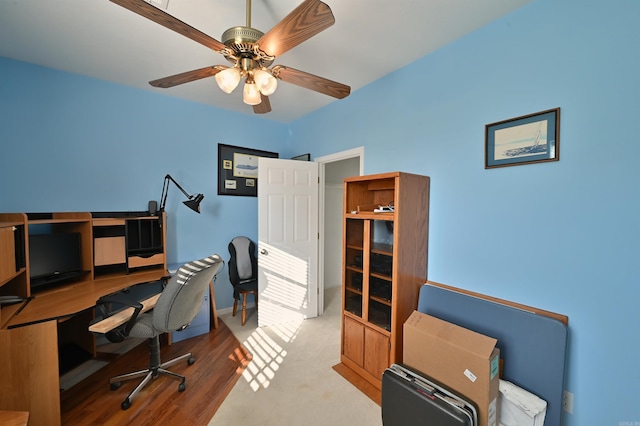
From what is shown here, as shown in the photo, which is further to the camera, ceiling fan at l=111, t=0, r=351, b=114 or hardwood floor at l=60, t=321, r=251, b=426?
hardwood floor at l=60, t=321, r=251, b=426

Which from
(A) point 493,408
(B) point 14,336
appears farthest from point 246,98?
(A) point 493,408

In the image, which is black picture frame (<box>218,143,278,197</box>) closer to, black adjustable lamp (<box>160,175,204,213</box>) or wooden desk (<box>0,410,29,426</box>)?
black adjustable lamp (<box>160,175,204,213</box>)

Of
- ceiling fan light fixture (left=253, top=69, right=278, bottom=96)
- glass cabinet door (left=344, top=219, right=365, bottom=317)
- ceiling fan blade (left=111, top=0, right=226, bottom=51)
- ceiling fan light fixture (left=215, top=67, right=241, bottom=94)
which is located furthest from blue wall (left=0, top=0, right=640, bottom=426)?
ceiling fan blade (left=111, top=0, right=226, bottom=51)

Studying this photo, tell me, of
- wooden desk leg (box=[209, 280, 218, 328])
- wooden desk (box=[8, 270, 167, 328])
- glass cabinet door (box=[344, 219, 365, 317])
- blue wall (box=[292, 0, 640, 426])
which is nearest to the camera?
blue wall (box=[292, 0, 640, 426])

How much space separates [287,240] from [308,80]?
2.01 meters

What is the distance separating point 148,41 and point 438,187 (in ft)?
8.27

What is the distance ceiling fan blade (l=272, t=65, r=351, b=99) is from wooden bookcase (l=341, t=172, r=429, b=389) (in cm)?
69

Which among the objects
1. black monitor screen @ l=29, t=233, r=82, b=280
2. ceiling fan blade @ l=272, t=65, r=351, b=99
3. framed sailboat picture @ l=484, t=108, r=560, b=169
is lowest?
black monitor screen @ l=29, t=233, r=82, b=280

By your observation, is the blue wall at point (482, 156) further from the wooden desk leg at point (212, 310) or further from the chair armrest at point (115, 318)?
the chair armrest at point (115, 318)

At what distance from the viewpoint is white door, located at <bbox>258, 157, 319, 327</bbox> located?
304 centimetres

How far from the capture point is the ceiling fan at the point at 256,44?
1017mm

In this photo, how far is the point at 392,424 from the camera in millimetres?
1510

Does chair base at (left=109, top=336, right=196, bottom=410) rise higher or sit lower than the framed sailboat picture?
lower

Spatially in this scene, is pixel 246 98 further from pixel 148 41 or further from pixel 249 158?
pixel 249 158
